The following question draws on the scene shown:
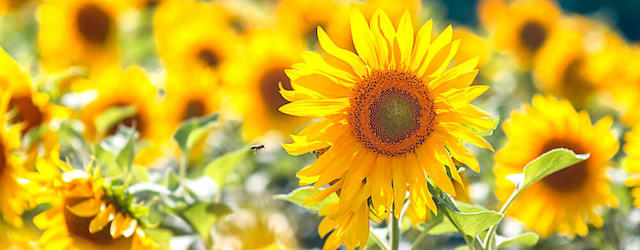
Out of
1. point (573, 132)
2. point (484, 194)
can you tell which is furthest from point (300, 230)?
point (573, 132)

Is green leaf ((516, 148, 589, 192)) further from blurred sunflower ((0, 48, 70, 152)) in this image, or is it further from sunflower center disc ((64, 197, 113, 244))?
blurred sunflower ((0, 48, 70, 152))

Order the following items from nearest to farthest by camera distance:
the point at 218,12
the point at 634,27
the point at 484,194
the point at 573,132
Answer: the point at 573,132 → the point at 484,194 → the point at 218,12 → the point at 634,27

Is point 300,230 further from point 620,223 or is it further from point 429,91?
point 429,91

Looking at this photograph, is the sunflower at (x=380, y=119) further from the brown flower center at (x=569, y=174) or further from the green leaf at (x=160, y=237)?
the brown flower center at (x=569, y=174)

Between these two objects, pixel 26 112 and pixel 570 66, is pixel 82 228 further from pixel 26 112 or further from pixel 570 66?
pixel 570 66

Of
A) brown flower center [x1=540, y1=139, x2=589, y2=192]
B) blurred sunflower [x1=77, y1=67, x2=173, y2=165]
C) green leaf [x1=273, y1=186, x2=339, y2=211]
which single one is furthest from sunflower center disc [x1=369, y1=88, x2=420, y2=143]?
blurred sunflower [x1=77, y1=67, x2=173, y2=165]

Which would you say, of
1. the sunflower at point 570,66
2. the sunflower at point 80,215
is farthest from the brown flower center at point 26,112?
the sunflower at point 570,66
